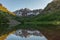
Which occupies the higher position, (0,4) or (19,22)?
(0,4)

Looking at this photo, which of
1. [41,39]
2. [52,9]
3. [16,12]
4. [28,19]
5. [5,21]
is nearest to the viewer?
[41,39]

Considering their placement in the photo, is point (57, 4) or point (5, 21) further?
point (57, 4)

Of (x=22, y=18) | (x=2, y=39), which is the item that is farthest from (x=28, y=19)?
(x=2, y=39)

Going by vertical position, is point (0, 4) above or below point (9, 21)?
above

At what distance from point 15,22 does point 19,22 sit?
0.85 metres

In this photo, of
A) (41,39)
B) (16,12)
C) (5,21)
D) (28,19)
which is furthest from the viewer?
(5,21)

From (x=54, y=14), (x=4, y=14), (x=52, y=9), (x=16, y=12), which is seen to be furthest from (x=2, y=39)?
(x=52, y=9)

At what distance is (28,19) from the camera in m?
21.4

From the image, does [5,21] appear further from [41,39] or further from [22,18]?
[41,39]

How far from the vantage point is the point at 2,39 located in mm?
8562

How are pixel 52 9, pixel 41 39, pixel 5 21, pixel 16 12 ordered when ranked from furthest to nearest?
1. pixel 52 9
2. pixel 5 21
3. pixel 16 12
4. pixel 41 39

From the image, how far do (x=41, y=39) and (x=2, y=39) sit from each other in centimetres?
160

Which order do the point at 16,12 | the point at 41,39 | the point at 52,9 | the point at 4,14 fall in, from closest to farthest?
the point at 41,39 < the point at 16,12 < the point at 4,14 < the point at 52,9

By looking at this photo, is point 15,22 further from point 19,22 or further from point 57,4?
point 57,4
